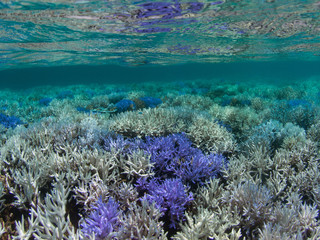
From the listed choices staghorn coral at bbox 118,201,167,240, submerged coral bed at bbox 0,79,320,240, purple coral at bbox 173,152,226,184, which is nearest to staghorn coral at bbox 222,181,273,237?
submerged coral bed at bbox 0,79,320,240

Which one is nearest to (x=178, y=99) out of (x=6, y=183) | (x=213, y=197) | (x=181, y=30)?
(x=181, y=30)

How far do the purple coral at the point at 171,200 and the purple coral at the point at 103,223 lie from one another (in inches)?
20.6

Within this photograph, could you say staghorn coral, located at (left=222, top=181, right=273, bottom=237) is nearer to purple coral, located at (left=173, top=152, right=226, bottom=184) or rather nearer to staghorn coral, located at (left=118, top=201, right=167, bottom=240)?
purple coral, located at (left=173, top=152, right=226, bottom=184)

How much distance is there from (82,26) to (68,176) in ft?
44.8

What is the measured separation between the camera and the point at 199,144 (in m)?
5.43

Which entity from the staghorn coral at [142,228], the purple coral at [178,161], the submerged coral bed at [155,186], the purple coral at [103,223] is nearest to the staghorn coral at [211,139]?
the submerged coral bed at [155,186]

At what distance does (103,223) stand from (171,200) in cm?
109

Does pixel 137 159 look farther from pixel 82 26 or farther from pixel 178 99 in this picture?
pixel 82 26

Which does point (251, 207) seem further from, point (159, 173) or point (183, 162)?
point (159, 173)

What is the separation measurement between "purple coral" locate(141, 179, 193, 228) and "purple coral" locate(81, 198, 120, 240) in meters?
0.52

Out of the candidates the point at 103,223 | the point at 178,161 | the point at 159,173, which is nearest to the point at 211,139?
the point at 178,161

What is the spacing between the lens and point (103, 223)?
2.50 meters

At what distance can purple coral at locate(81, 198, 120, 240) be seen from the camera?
2.43m

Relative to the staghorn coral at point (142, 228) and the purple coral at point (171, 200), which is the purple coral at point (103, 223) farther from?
the purple coral at point (171, 200)
